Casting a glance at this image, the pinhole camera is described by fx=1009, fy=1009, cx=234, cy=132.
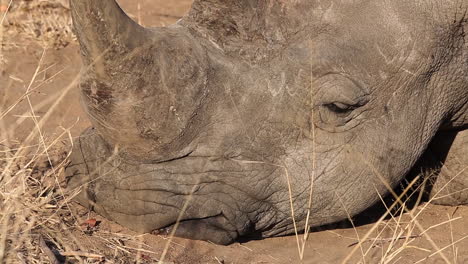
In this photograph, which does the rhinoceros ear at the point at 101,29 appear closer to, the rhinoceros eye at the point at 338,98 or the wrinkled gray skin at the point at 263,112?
the wrinkled gray skin at the point at 263,112

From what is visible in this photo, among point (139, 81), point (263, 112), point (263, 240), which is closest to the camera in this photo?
point (139, 81)

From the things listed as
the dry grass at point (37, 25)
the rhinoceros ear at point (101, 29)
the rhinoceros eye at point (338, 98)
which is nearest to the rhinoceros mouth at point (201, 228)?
the rhinoceros eye at point (338, 98)

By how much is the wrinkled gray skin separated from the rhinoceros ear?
15 cm

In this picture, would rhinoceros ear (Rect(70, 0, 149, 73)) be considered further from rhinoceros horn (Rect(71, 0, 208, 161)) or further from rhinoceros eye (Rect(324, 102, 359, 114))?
rhinoceros eye (Rect(324, 102, 359, 114))

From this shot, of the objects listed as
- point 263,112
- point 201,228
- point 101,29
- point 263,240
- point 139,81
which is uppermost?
point 101,29

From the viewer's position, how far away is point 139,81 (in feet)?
15.5

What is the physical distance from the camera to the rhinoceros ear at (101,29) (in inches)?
175

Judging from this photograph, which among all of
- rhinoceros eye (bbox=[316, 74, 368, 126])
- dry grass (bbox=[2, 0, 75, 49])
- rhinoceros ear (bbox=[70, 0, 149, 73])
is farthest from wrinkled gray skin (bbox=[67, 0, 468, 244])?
dry grass (bbox=[2, 0, 75, 49])

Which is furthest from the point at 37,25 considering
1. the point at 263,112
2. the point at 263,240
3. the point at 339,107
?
the point at 339,107

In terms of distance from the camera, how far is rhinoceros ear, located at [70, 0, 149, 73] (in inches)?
175

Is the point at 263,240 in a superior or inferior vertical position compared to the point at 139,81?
inferior

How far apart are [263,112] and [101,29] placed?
1.01 metres

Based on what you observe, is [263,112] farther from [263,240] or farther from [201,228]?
[263,240]

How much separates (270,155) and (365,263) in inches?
29.0
